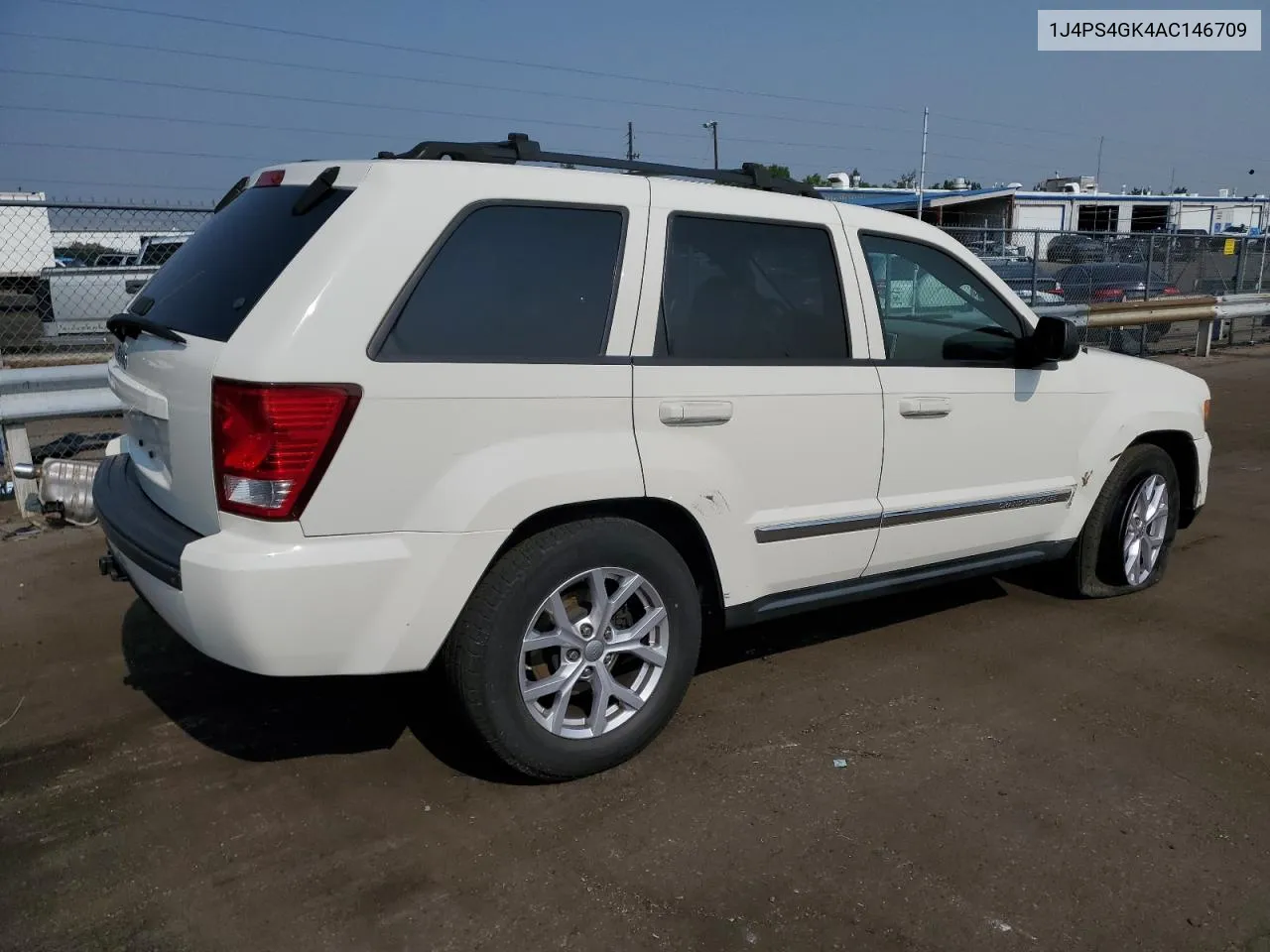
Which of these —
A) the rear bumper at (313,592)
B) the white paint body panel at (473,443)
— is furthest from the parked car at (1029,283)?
the rear bumper at (313,592)

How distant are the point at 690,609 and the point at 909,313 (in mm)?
1644

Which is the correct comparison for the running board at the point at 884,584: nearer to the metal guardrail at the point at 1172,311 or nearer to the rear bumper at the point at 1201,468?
the rear bumper at the point at 1201,468

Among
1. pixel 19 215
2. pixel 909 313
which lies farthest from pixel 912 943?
pixel 19 215

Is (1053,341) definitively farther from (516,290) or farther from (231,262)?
(231,262)

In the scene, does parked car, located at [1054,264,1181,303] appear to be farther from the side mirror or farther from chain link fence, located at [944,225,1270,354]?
the side mirror

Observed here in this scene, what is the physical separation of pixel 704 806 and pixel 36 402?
489 centimetres

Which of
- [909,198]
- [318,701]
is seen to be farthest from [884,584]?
[909,198]

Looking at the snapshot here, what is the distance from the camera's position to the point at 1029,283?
13148mm

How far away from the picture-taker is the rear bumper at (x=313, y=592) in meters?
2.69

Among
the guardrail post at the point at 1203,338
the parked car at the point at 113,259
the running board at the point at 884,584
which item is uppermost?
the parked car at the point at 113,259

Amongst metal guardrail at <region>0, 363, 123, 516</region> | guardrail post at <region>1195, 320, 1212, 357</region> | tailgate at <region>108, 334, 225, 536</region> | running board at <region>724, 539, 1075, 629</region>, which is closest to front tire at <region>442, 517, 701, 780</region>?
running board at <region>724, 539, 1075, 629</region>

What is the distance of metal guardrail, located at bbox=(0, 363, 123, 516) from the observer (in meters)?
5.93

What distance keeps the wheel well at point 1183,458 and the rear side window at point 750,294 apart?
7.06 ft

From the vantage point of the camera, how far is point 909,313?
4.18m
